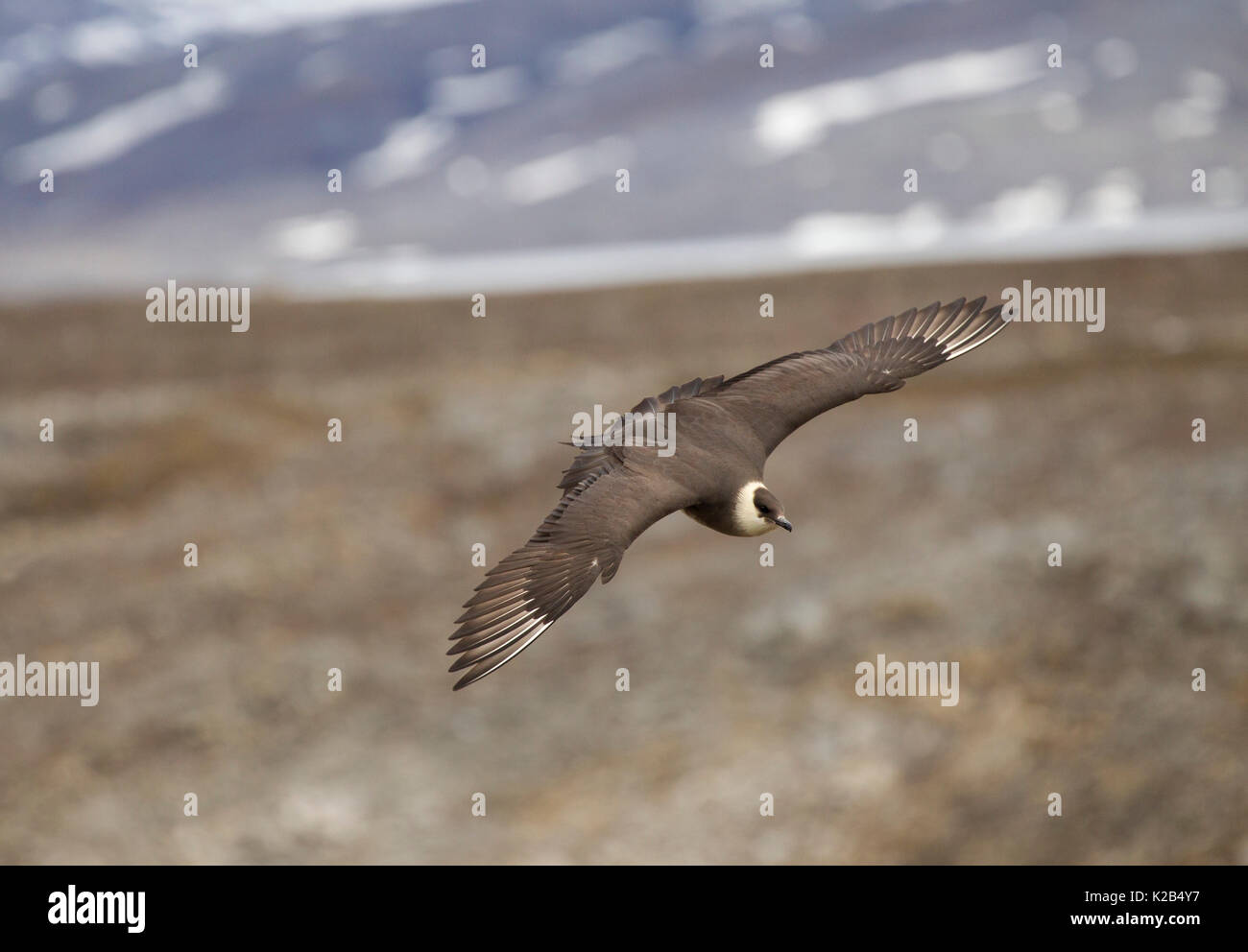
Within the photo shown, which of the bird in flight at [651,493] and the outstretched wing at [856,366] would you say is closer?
the bird in flight at [651,493]

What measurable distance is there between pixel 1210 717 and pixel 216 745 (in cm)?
2070

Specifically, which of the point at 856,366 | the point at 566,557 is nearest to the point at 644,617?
the point at 856,366

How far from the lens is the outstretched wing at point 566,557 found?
19.0 ft

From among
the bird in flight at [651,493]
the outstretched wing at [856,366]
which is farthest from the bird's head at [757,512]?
the outstretched wing at [856,366]

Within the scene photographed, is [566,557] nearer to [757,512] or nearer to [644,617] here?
[757,512]

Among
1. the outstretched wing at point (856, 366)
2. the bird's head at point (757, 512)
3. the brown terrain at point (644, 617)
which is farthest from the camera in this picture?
the brown terrain at point (644, 617)

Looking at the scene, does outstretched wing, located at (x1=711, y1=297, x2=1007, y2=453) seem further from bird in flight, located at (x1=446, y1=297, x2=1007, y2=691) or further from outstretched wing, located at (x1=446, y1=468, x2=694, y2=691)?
outstretched wing, located at (x1=446, y1=468, x2=694, y2=691)

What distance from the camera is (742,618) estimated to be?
30438 millimetres

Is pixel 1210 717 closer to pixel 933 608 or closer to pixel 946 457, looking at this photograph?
pixel 933 608

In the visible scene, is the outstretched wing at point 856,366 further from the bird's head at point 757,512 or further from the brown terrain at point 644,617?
the brown terrain at point 644,617

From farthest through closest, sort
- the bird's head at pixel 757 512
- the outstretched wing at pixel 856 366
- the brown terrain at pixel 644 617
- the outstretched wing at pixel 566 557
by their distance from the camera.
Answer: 1. the brown terrain at pixel 644 617
2. the outstretched wing at pixel 856 366
3. the bird's head at pixel 757 512
4. the outstretched wing at pixel 566 557

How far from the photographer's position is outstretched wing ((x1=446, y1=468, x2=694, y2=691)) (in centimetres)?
579

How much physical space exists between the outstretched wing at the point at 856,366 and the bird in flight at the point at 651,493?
0.4 inches

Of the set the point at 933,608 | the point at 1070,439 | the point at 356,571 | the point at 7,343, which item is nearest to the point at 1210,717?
the point at 933,608
